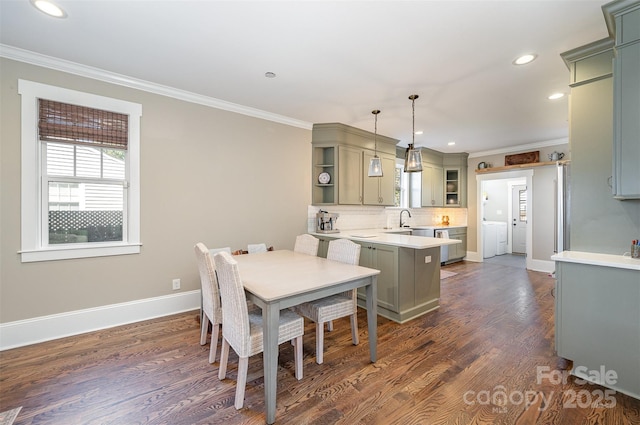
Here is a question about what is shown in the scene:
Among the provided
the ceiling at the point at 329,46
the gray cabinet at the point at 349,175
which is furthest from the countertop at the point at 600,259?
the gray cabinet at the point at 349,175

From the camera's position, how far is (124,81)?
285 cm

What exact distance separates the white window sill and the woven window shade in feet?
3.48

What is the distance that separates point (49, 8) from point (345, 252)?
9.64ft

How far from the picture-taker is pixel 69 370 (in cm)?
209

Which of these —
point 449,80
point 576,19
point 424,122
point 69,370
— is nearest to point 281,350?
point 69,370

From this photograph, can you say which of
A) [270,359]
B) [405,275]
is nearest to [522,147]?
[405,275]

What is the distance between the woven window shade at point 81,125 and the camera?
253cm

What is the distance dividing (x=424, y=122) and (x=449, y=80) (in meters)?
1.41

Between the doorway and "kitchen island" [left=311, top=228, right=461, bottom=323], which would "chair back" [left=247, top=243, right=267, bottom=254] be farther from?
the doorway

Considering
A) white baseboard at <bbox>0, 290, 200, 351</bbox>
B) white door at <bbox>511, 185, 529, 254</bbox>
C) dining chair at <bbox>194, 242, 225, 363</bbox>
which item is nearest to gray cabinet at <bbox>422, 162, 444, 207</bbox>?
white door at <bbox>511, 185, 529, 254</bbox>

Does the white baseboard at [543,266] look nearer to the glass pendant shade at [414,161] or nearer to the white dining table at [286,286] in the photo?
the glass pendant shade at [414,161]

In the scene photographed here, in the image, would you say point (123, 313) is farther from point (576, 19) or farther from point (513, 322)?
point (576, 19)

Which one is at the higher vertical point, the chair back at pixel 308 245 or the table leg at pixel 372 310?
the chair back at pixel 308 245

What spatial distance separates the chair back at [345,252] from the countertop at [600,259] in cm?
149
